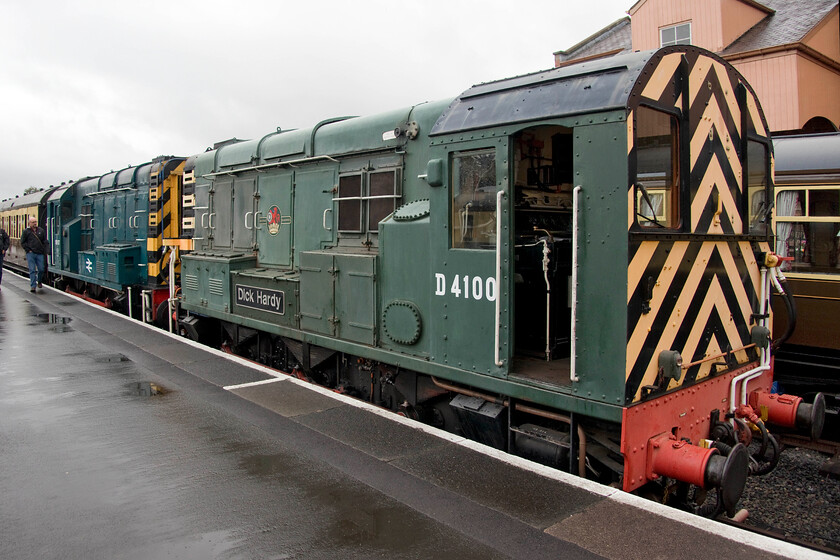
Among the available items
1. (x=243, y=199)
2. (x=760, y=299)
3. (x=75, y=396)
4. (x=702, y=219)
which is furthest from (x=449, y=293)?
(x=243, y=199)

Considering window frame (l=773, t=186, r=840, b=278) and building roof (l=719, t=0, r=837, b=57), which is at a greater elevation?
building roof (l=719, t=0, r=837, b=57)

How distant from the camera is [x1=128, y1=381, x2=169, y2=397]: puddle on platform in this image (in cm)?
595

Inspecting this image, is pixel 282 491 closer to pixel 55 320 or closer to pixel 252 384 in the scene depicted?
pixel 252 384

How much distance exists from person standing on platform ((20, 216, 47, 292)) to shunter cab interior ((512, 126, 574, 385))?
49.5 feet

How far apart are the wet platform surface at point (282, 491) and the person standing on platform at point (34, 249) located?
11.4 metres

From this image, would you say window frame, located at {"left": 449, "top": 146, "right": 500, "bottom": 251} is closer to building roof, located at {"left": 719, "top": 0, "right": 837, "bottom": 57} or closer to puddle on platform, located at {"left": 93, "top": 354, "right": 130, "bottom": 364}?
puddle on platform, located at {"left": 93, "top": 354, "right": 130, "bottom": 364}

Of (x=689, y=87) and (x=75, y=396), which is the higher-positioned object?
(x=689, y=87)

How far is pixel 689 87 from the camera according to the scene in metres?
4.12

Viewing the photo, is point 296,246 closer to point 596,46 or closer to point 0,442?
point 0,442

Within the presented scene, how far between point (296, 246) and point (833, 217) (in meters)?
6.51

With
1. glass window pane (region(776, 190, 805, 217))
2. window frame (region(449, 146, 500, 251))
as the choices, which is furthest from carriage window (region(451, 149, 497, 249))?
glass window pane (region(776, 190, 805, 217))

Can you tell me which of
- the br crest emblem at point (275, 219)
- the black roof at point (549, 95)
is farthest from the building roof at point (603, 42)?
the black roof at point (549, 95)

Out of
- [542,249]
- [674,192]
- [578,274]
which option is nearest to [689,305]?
[674,192]

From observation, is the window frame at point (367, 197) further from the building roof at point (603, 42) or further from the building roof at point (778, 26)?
the building roof at point (603, 42)
